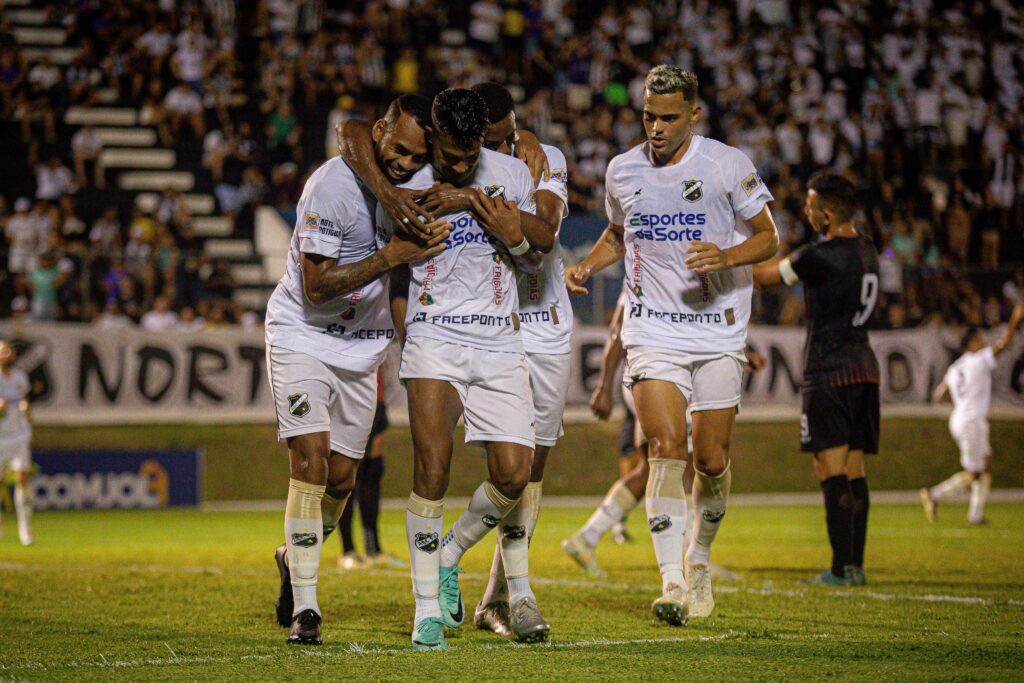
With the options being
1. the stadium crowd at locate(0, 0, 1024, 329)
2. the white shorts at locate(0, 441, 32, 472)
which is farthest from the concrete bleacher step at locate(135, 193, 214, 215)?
the white shorts at locate(0, 441, 32, 472)

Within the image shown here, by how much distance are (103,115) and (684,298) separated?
1833 centimetres

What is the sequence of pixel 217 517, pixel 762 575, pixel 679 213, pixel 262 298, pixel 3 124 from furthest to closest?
1. pixel 3 124
2. pixel 262 298
3. pixel 217 517
4. pixel 762 575
5. pixel 679 213

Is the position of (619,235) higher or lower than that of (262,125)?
lower

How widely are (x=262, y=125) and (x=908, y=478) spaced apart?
1243cm

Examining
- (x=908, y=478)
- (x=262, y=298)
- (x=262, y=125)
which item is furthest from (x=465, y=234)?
(x=262, y=125)

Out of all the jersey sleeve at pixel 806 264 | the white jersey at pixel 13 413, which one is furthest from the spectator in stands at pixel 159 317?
the jersey sleeve at pixel 806 264

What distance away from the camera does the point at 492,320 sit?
5.81m

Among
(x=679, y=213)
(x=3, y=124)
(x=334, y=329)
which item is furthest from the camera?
(x=3, y=124)

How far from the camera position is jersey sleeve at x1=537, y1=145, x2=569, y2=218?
622 cm

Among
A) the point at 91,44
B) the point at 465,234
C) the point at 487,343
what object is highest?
the point at 91,44

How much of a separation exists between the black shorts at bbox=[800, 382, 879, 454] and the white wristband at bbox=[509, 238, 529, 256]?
137 inches

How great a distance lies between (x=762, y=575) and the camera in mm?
9195

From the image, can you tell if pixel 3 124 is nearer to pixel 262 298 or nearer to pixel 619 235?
pixel 262 298

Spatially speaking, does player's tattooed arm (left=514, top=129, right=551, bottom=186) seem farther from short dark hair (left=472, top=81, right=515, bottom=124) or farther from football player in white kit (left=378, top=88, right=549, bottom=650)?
football player in white kit (left=378, top=88, right=549, bottom=650)
